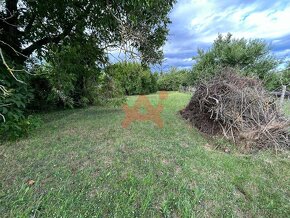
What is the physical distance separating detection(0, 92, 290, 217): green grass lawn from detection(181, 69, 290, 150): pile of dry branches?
1.38 ft

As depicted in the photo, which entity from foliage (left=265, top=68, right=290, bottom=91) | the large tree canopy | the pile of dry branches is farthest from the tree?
foliage (left=265, top=68, right=290, bottom=91)

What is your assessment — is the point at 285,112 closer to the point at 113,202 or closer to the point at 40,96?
the point at 113,202

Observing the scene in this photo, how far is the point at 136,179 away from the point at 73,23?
13.4 feet

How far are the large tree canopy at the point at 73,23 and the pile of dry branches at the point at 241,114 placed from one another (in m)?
1.95

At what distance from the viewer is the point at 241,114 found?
408 centimetres

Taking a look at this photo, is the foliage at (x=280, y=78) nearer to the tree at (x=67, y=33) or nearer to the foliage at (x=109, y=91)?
the tree at (x=67, y=33)

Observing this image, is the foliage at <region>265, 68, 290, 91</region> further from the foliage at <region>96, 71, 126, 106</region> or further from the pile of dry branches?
the foliage at <region>96, 71, 126, 106</region>

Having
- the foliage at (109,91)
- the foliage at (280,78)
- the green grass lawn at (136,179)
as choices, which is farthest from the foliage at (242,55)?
the green grass lawn at (136,179)

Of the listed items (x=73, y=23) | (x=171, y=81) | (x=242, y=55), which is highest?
(x=73, y=23)

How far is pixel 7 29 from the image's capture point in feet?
12.7

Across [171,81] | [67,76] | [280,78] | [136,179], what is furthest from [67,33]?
[171,81]

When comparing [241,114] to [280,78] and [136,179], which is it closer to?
[280,78]

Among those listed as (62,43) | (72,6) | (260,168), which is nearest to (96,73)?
(62,43)

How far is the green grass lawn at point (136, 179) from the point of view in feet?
6.02
